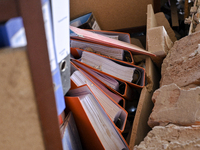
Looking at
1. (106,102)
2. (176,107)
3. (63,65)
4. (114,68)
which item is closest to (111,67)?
(114,68)

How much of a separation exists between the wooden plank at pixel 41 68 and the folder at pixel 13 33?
2 cm

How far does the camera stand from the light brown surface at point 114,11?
62.5 inches

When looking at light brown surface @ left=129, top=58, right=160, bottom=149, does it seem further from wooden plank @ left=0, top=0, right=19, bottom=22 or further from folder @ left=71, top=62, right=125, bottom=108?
wooden plank @ left=0, top=0, right=19, bottom=22

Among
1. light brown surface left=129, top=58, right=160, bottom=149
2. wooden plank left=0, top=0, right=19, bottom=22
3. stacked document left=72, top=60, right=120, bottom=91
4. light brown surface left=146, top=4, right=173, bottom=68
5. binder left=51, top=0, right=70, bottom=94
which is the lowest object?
light brown surface left=129, top=58, right=160, bottom=149

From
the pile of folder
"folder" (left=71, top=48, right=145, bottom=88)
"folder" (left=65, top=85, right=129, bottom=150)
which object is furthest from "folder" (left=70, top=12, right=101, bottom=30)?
"folder" (left=65, top=85, right=129, bottom=150)

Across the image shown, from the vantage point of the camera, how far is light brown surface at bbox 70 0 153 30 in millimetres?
1588

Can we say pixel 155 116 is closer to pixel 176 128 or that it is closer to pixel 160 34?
pixel 176 128

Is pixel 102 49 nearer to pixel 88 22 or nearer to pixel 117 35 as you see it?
pixel 117 35

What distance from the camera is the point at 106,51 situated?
46.1 inches

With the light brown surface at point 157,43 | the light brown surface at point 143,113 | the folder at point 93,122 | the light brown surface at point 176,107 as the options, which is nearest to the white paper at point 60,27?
the folder at point 93,122

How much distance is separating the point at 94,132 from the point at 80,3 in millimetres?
1132

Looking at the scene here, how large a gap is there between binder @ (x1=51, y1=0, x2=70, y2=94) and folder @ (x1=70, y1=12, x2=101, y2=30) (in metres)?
1.05

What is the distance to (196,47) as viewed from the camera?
93 centimetres

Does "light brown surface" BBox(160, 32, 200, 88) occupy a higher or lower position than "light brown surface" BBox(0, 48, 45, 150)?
lower
